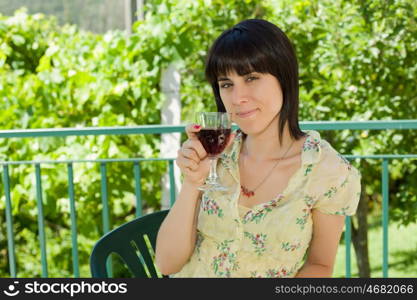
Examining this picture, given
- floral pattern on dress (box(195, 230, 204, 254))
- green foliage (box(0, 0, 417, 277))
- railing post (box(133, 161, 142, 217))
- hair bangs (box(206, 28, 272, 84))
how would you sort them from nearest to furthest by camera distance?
1. hair bangs (box(206, 28, 272, 84))
2. floral pattern on dress (box(195, 230, 204, 254))
3. railing post (box(133, 161, 142, 217))
4. green foliage (box(0, 0, 417, 277))

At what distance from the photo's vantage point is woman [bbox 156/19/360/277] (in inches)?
66.5

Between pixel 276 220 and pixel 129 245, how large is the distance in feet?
1.39

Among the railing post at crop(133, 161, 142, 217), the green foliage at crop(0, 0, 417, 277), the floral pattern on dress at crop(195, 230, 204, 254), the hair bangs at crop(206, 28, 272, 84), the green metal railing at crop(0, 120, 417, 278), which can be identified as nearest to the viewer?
the hair bangs at crop(206, 28, 272, 84)

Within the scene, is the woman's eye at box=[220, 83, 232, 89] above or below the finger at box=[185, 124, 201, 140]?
above

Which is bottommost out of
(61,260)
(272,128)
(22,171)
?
(61,260)

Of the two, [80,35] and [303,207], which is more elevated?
[80,35]

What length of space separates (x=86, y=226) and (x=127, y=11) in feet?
4.94

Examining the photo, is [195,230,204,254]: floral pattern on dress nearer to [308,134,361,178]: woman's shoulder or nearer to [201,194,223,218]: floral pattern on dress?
[201,194,223,218]: floral pattern on dress

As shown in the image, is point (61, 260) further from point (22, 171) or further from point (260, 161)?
point (260, 161)

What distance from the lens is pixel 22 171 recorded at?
4.33 metres

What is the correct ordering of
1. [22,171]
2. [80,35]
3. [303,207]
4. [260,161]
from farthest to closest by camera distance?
[80,35]
[22,171]
[260,161]
[303,207]

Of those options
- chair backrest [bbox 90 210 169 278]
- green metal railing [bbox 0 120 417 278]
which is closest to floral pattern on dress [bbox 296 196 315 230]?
chair backrest [bbox 90 210 169 278]

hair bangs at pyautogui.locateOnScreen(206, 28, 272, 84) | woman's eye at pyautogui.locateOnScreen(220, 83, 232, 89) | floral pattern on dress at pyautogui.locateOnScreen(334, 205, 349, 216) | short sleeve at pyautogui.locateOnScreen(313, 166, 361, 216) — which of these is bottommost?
floral pattern on dress at pyautogui.locateOnScreen(334, 205, 349, 216)

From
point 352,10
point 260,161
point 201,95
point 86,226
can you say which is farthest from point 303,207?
point 86,226
